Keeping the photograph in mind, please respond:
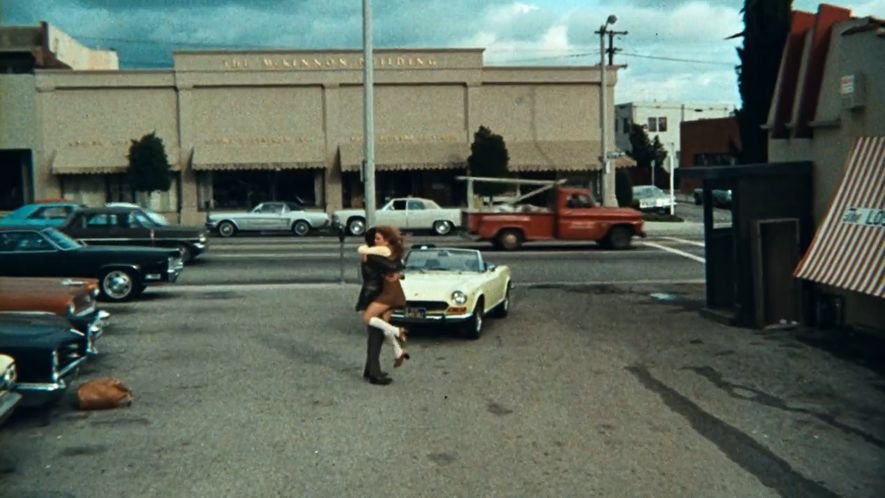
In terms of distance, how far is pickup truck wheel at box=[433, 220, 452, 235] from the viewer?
40.2 m

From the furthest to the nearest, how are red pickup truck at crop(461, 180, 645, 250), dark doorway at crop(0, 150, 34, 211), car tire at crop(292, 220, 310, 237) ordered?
1. dark doorway at crop(0, 150, 34, 211)
2. car tire at crop(292, 220, 310, 237)
3. red pickup truck at crop(461, 180, 645, 250)

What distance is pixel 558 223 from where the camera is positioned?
31.6 m

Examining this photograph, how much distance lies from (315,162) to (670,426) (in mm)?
39458

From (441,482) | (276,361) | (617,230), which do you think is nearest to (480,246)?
(617,230)

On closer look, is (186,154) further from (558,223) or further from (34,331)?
(34,331)

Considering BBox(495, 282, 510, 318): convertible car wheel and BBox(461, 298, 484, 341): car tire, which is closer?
BBox(461, 298, 484, 341): car tire

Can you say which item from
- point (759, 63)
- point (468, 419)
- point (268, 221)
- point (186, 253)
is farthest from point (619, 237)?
point (468, 419)

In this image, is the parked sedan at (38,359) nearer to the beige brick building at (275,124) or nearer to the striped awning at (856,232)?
the striped awning at (856,232)

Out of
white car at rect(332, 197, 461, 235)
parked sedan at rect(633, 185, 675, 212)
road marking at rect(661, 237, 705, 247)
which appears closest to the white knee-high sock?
road marking at rect(661, 237, 705, 247)

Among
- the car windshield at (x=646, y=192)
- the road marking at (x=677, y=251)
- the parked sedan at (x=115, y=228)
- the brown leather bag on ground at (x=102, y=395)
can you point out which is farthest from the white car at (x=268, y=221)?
the brown leather bag on ground at (x=102, y=395)

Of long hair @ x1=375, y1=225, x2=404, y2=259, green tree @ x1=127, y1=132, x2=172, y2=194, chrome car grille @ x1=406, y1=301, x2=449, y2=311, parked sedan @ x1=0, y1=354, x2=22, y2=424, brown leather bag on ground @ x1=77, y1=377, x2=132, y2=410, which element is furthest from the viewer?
green tree @ x1=127, y1=132, x2=172, y2=194

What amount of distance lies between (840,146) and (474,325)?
20.5ft

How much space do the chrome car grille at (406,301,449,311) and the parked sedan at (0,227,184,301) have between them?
21.5ft

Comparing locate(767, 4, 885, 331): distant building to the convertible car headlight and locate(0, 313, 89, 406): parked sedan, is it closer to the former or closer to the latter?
the convertible car headlight
